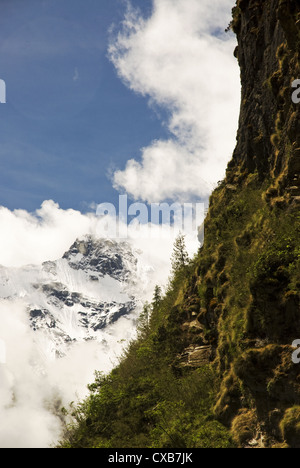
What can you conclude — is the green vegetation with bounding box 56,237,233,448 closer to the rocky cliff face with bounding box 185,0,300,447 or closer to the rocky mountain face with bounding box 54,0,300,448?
the rocky mountain face with bounding box 54,0,300,448

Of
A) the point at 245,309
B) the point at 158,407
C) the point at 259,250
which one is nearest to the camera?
the point at 245,309

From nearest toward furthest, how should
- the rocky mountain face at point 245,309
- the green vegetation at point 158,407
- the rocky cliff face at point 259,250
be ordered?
the rocky cliff face at point 259,250 → the rocky mountain face at point 245,309 → the green vegetation at point 158,407

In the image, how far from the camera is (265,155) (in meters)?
26.8

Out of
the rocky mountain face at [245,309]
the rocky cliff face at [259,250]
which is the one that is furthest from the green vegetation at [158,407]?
the rocky cliff face at [259,250]

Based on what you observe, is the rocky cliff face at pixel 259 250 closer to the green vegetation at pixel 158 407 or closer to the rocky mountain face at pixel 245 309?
the rocky mountain face at pixel 245 309

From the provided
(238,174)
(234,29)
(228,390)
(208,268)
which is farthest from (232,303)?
(234,29)

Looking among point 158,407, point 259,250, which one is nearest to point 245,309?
point 259,250

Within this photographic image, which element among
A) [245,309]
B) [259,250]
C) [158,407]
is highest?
[259,250]

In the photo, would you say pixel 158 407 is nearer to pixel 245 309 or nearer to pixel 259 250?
pixel 245 309

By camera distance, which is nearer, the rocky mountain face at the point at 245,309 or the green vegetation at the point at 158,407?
the rocky mountain face at the point at 245,309

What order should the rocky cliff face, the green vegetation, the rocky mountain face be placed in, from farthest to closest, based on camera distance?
the green vegetation
the rocky mountain face
the rocky cliff face

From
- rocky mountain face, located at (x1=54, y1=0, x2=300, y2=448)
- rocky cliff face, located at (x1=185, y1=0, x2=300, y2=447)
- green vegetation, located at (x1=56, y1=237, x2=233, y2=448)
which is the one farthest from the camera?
green vegetation, located at (x1=56, y1=237, x2=233, y2=448)

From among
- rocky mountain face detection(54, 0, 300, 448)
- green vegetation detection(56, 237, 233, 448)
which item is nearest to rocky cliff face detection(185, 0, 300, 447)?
rocky mountain face detection(54, 0, 300, 448)
